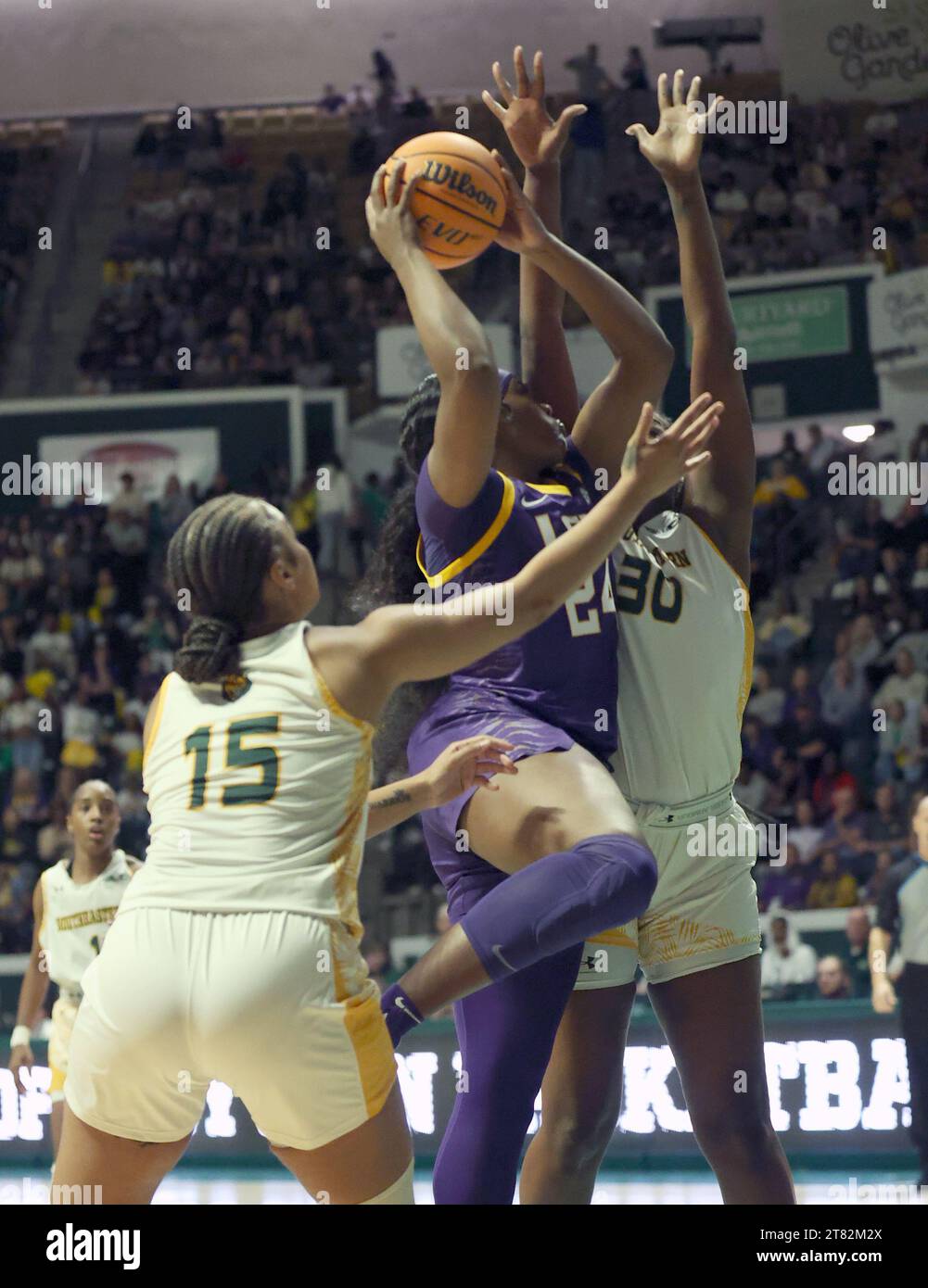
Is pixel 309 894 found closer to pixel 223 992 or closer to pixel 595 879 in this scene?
pixel 223 992

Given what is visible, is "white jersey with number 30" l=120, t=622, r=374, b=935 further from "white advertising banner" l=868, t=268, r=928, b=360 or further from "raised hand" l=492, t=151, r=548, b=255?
"white advertising banner" l=868, t=268, r=928, b=360

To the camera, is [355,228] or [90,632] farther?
[355,228]

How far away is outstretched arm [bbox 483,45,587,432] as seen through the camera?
414 cm

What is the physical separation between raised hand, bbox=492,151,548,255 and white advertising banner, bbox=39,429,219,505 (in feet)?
37.1

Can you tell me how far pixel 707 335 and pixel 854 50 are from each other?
13.6 m

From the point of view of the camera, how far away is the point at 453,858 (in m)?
3.71

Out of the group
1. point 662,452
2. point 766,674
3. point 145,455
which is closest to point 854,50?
point 766,674

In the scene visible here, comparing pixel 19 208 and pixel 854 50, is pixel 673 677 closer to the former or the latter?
pixel 854 50

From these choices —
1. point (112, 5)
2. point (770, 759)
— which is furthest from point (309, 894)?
point (112, 5)

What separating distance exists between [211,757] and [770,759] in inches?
367

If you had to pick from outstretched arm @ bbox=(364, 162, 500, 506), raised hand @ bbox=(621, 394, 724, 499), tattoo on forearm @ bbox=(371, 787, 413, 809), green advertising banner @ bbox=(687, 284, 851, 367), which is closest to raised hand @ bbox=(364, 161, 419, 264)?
outstretched arm @ bbox=(364, 162, 500, 506)

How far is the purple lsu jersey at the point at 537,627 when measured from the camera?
364cm

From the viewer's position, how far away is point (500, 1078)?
11.0 ft

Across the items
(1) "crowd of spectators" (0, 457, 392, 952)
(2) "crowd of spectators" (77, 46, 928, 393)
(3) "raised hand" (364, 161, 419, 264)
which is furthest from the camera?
(2) "crowd of spectators" (77, 46, 928, 393)
